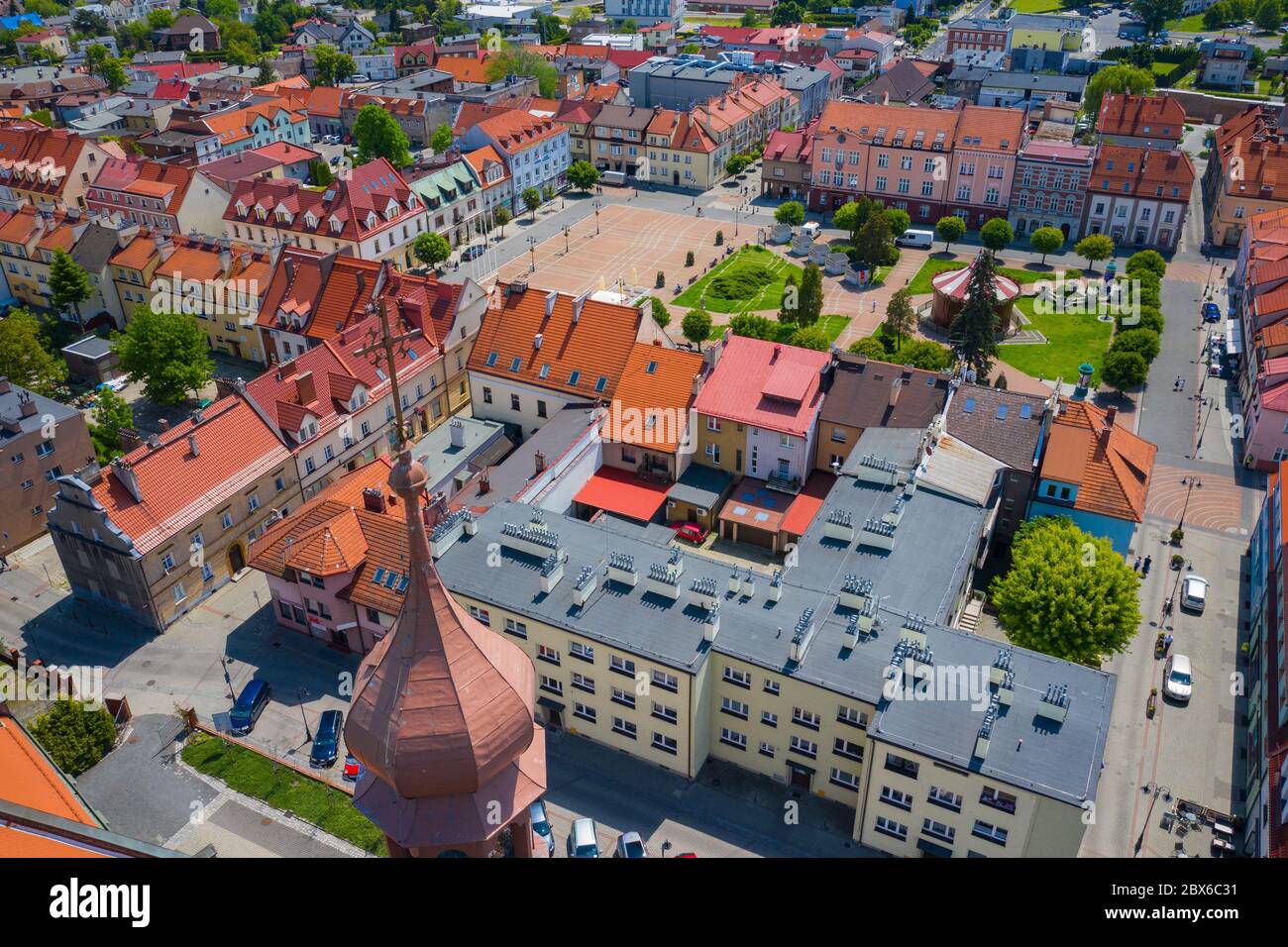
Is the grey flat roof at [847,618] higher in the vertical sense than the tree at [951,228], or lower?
lower

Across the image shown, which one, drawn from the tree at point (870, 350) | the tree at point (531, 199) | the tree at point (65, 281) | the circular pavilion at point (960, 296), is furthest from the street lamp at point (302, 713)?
the tree at point (531, 199)

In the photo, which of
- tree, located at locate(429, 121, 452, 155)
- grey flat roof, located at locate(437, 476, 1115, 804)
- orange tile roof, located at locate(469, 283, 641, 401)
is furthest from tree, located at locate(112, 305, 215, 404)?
tree, located at locate(429, 121, 452, 155)

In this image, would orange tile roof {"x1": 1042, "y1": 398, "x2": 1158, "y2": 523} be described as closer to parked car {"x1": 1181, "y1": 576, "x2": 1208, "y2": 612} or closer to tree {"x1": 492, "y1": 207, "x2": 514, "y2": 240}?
parked car {"x1": 1181, "y1": 576, "x2": 1208, "y2": 612}

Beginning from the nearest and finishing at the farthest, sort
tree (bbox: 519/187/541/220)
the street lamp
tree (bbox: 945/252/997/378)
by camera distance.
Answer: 1. the street lamp
2. tree (bbox: 945/252/997/378)
3. tree (bbox: 519/187/541/220)

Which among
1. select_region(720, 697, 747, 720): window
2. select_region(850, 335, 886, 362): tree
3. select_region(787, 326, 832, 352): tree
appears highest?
select_region(787, 326, 832, 352): tree

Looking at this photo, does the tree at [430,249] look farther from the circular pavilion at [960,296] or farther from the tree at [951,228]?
the tree at [951,228]
